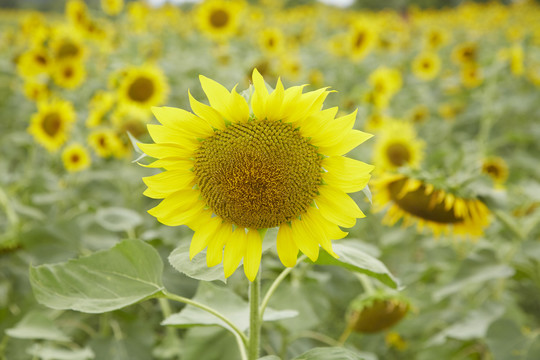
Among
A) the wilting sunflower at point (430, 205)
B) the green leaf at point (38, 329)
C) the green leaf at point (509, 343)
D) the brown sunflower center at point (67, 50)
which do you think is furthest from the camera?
the brown sunflower center at point (67, 50)

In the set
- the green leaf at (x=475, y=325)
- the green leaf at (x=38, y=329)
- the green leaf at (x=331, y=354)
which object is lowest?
the green leaf at (x=475, y=325)

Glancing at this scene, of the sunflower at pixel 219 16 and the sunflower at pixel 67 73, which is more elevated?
the sunflower at pixel 219 16

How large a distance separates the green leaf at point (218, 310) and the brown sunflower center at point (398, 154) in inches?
64.5

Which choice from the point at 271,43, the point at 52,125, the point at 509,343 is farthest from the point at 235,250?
the point at 271,43

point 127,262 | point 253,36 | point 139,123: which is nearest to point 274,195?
point 127,262

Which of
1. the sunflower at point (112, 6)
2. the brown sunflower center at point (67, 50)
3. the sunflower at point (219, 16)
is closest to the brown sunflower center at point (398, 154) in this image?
the sunflower at point (219, 16)

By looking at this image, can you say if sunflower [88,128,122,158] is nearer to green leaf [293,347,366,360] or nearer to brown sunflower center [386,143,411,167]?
brown sunflower center [386,143,411,167]

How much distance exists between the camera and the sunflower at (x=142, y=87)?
274 centimetres

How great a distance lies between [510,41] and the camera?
6.39 metres

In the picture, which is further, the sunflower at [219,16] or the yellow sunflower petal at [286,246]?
the sunflower at [219,16]

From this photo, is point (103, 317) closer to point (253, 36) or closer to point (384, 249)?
point (384, 249)

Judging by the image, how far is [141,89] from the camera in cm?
279

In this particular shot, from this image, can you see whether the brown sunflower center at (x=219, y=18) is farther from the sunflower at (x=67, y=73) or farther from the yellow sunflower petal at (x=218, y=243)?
the yellow sunflower petal at (x=218, y=243)

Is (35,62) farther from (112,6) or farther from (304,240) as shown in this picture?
(304,240)
